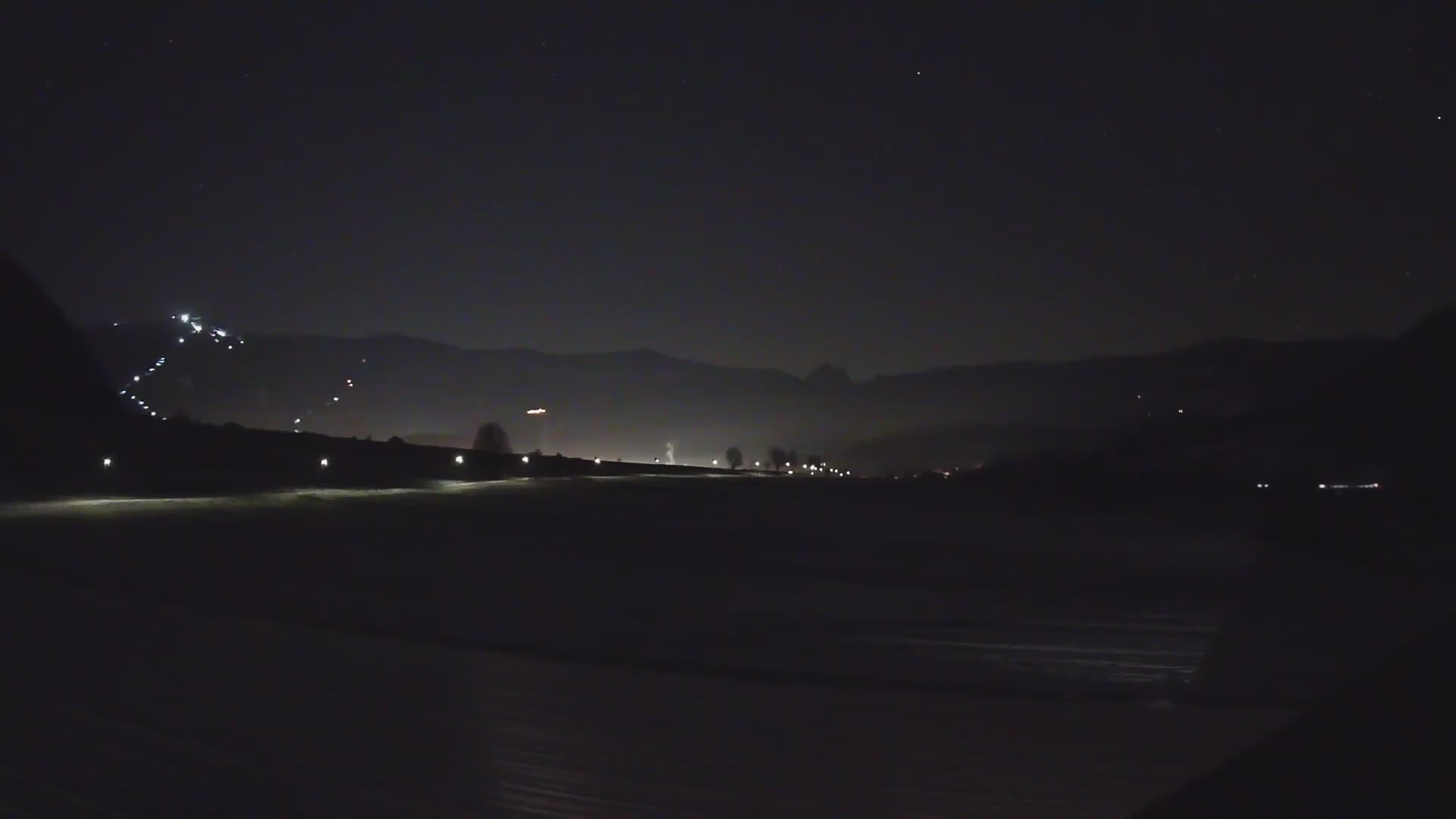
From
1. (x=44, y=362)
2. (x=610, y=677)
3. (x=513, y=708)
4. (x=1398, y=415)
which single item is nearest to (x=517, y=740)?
(x=513, y=708)

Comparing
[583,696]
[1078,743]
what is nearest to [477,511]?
[583,696]

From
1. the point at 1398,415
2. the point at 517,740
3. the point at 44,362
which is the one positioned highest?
the point at 44,362

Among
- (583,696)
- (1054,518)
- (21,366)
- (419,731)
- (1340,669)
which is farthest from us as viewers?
(21,366)

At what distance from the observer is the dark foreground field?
6000 millimetres

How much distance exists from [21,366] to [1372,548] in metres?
65.8

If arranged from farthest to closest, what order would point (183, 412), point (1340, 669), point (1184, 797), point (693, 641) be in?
point (183, 412)
point (693, 641)
point (1340, 669)
point (1184, 797)

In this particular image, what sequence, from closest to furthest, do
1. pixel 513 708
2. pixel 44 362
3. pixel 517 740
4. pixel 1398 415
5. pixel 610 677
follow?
pixel 517 740 < pixel 513 708 < pixel 610 677 < pixel 1398 415 < pixel 44 362

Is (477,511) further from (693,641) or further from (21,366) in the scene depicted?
(21,366)

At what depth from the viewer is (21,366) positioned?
215 feet

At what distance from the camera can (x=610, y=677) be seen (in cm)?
876

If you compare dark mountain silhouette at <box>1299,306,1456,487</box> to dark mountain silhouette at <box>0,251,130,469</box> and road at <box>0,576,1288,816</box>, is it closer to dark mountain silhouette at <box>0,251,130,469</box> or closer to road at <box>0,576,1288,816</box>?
road at <box>0,576,1288,816</box>

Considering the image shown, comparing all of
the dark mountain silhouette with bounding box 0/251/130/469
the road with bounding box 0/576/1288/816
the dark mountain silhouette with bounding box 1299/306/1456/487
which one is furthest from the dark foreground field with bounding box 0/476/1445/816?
the dark mountain silhouette with bounding box 0/251/130/469

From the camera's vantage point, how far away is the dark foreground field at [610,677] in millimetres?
6000

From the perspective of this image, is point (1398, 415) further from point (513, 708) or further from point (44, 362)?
point (44, 362)
